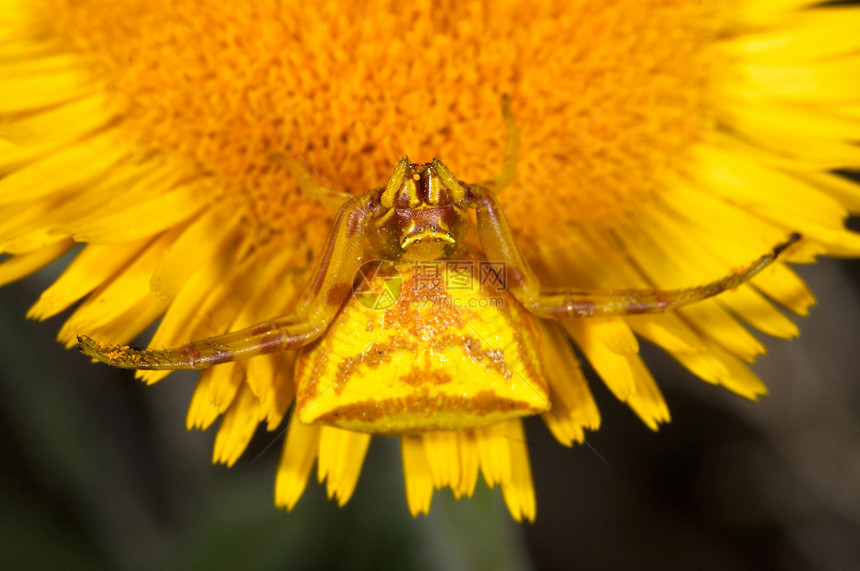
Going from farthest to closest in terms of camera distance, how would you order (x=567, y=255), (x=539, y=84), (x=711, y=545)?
1. (x=711, y=545)
2. (x=567, y=255)
3. (x=539, y=84)

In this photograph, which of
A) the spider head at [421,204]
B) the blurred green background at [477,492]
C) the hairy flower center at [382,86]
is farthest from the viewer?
the blurred green background at [477,492]

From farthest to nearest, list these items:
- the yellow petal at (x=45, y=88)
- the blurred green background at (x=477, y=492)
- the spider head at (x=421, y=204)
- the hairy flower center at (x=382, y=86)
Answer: the blurred green background at (x=477, y=492), the yellow petal at (x=45, y=88), the hairy flower center at (x=382, y=86), the spider head at (x=421, y=204)

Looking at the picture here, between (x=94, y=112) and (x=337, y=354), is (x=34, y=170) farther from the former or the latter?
(x=337, y=354)

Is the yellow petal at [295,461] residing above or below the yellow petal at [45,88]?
below

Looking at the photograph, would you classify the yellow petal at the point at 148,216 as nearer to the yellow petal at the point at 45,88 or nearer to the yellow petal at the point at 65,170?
the yellow petal at the point at 65,170

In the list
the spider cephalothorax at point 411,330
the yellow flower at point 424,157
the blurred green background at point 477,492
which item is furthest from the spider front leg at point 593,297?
the blurred green background at point 477,492

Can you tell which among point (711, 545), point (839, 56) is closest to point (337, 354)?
point (839, 56)
